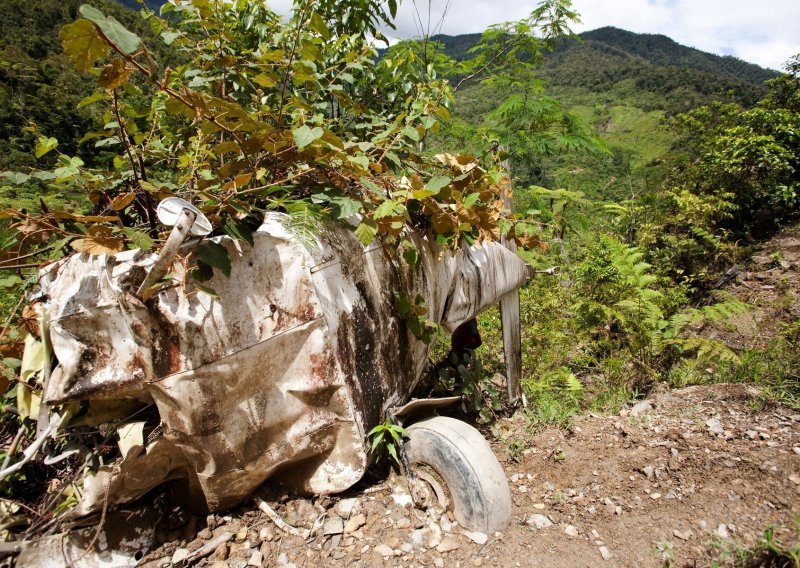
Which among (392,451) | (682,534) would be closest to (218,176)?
(392,451)

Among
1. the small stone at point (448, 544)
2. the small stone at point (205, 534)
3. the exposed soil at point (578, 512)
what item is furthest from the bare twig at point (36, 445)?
the small stone at point (448, 544)

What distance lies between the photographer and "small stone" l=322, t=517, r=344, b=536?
1.94 metres

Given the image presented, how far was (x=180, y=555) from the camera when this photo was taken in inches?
72.6

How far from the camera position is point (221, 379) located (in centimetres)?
164

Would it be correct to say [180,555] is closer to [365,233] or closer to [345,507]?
[345,507]

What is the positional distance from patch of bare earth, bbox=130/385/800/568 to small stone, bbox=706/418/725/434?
0.5 inches

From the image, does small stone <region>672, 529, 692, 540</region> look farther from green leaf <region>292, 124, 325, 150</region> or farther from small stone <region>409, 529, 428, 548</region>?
green leaf <region>292, 124, 325, 150</region>

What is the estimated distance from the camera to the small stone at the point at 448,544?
1935mm

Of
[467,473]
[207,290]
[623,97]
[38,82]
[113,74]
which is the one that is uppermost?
[623,97]

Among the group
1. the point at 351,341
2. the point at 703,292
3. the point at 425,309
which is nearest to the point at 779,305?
the point at 703,292

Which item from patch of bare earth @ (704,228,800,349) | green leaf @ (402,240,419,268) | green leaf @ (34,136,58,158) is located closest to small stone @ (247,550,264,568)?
green leaf @ (402,240,419,268)

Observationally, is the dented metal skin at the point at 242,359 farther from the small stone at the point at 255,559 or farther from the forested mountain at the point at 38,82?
the forested mountain at the point at 38,82

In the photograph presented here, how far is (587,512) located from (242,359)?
2124 mm

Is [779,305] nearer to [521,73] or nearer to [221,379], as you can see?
[521,73]
